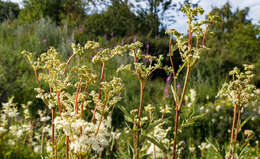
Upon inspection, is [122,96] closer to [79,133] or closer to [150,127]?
[150,127]

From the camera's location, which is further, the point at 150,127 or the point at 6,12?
the point at 6,12

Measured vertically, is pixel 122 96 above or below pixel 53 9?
below

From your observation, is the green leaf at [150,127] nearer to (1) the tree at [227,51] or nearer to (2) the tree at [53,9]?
(1) the tree at [227,51]

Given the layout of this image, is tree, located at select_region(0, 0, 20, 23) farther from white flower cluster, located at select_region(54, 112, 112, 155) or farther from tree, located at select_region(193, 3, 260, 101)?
white flower cluster, located at select_region(54, 112, 112, 155)

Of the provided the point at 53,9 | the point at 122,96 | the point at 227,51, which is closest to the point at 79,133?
the point at 122,96

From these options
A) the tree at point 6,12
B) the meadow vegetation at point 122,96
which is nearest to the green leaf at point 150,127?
the meadow vegetation at point 122,96

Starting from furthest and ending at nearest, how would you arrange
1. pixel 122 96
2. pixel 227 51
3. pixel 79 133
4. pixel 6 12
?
1. pixel 6 12
2. pixel 227 51
3. pixel 122 96
4. pixel 79 133

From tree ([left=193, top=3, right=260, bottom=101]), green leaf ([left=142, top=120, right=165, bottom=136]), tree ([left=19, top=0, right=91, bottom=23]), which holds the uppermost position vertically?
tree ([left=19, top=0, right=91, bottom=23])

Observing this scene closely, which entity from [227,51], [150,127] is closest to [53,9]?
[227,51]

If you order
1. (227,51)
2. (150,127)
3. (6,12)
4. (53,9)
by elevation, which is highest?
(53,9)

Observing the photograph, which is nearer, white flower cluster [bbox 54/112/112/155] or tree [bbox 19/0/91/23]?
white flower cluster [bbox 54/112/112/155]

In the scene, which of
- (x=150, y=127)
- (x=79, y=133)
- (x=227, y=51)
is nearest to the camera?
(x=79, y=133)

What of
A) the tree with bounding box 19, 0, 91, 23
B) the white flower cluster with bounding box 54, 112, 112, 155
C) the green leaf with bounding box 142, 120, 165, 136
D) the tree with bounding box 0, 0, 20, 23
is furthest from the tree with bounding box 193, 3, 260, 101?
the tree with bounding box 0, 0, 20, 23

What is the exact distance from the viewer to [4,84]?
167 inches
